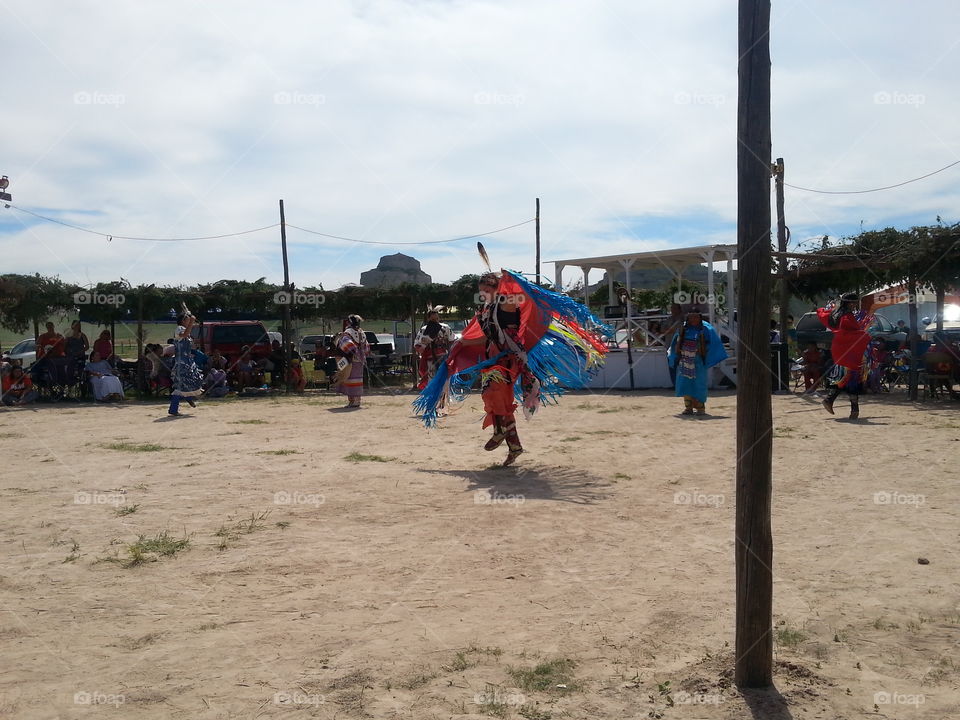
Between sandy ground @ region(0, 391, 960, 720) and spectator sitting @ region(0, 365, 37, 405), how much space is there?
8370 mm

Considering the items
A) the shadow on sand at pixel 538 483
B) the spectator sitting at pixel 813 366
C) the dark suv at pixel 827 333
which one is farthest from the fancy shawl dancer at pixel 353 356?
the dark suv at pixel 827 333

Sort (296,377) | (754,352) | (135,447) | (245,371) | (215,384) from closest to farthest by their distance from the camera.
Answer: (754,352) < (135,447) < (215,384) < (245,371) < (296,377)

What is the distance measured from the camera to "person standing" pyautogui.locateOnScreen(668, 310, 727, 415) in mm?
13273

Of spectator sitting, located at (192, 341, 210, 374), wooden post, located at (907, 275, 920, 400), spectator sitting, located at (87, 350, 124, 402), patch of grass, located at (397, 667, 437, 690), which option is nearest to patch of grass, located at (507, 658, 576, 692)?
patch of grass, located at (397, 667, 437, 690)

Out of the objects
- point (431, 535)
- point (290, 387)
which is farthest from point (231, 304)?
point (431, 535)

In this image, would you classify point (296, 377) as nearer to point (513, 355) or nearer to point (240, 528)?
point (513, 355)

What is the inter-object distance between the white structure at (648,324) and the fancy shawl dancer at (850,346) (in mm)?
5048

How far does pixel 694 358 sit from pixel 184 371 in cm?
881

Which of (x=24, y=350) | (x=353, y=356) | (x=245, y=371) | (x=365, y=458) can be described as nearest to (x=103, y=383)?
(x=245, y=371)

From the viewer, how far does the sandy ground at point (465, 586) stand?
3475 millimetres

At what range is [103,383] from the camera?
17594 mm

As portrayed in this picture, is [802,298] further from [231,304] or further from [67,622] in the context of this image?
[67,622]

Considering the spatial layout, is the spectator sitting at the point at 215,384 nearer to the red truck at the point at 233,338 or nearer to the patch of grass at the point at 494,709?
the red truck at the point at 233,338

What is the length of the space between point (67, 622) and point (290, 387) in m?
15.7
